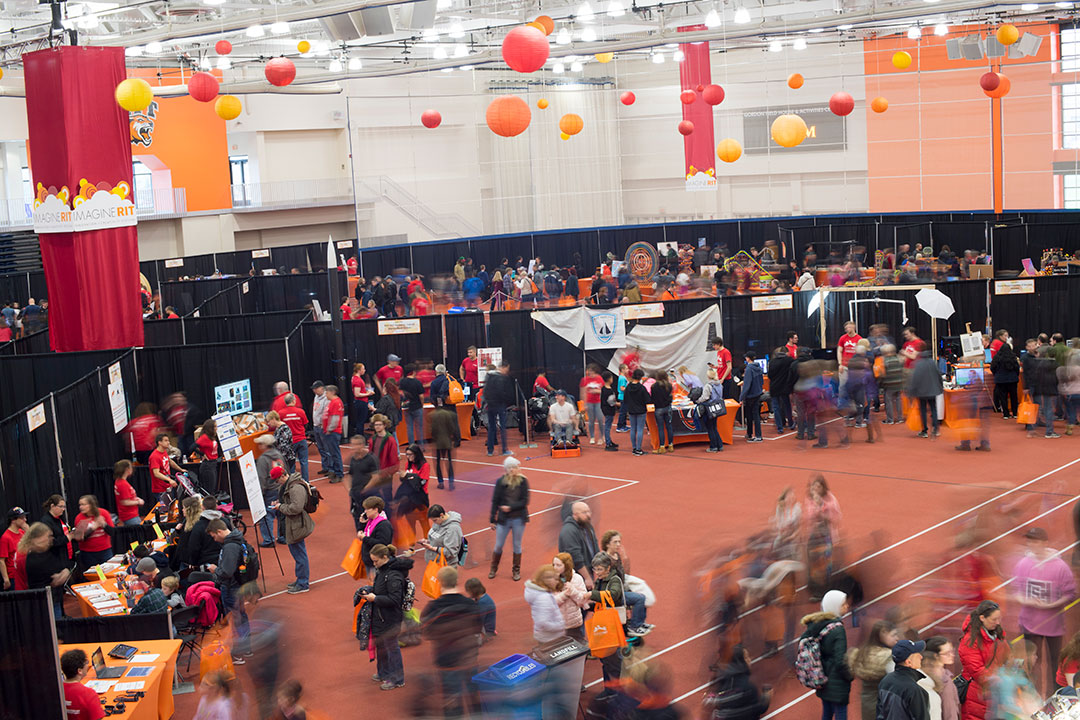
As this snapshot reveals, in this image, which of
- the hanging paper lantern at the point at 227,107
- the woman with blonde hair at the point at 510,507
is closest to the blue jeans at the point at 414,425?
the woman with blonde hair at the point at 510,507

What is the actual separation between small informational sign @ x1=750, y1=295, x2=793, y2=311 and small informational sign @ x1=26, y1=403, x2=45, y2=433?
11344mm

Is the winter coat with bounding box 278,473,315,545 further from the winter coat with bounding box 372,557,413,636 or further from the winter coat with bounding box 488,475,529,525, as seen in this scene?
the winter coat with bounding box 372,557,413,636

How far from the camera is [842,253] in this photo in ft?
95.2

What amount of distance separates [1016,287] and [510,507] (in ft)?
38.5

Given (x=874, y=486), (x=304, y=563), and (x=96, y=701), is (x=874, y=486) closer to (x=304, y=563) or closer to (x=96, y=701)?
(x=304, y=563)

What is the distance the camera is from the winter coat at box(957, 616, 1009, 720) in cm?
716

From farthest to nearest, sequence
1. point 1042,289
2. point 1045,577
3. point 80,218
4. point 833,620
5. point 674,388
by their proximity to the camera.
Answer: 1. point 1042,289
2. point 674,388
3. point 80,218
4. point 1045,577
5. point 833,620

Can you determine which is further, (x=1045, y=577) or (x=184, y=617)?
(x=184, y=617)

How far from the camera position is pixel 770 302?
60.7ft

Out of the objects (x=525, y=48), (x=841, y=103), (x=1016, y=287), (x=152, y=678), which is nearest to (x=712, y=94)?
(x=841, y=103)

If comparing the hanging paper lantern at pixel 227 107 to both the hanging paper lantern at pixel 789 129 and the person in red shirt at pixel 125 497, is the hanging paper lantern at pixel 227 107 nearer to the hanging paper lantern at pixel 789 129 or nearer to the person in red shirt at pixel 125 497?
the person in red shirt at pixel 125 497

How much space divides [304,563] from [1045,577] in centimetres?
689

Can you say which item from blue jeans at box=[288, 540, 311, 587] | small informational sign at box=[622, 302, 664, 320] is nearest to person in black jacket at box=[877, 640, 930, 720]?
blue jeans at box=[288, 540, 311, 587]

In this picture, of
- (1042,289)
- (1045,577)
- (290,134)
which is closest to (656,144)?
(290,134)
